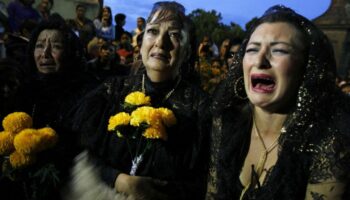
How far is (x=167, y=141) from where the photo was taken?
8.69ft

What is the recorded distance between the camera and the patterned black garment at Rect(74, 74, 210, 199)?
2.60 metres

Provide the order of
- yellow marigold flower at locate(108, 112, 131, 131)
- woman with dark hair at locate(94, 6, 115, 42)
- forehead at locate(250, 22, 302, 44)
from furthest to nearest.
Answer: woman with dark hair at locate(94, 6, 115, 42) → yellow marigold flower at locate(108, 112, 131, 131) → forehead at locate(250, 22, 302, 44)

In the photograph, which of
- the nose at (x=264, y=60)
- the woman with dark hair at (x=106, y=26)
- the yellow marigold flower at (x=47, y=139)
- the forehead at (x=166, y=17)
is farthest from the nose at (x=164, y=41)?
the woman with dark hair at (x=106, y=26)

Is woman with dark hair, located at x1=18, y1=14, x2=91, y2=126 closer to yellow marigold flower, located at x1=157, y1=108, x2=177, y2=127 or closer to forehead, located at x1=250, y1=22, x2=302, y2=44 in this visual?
yellow marigold flower, located at x1=157, y1=108, x2=177, y2=127

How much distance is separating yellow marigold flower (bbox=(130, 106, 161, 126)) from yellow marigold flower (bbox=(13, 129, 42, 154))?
568 millimetres

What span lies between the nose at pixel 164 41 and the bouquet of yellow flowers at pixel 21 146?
930 millimetres

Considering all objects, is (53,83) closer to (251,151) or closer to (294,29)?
(251,151)

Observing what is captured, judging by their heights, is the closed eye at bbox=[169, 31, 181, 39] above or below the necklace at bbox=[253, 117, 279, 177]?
above

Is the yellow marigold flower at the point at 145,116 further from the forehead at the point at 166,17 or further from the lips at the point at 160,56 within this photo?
the forehead at the point at 166,17

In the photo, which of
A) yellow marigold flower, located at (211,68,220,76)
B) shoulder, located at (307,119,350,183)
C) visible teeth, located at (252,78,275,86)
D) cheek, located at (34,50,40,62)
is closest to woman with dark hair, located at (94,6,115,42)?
yellow marigold flower, located at (211,68,220,76)

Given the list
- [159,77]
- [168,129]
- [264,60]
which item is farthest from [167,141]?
[264,60]

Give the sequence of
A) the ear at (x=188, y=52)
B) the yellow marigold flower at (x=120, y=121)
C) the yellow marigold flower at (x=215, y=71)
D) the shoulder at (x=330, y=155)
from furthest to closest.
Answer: the yellow marigold flower at (x=215, y=71) < the ear at (x=188, y=52) < the yellow marigold flower at (x=120, y=121) < the shoulder at (x=330, y=155)

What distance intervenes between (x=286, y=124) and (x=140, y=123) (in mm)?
843

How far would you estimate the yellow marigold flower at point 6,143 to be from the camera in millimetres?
2359
